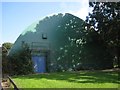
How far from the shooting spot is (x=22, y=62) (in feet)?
96.6

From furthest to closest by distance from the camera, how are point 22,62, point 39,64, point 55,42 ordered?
point 55,42 → point 39,64 → point 22,62

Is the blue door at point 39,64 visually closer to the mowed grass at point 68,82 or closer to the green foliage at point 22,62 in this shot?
the green foliage at point 22,62

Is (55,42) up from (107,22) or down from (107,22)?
down

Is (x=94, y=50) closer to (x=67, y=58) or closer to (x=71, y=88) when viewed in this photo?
(x=67, y=58)

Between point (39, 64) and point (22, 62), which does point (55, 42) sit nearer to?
point (39, 64)

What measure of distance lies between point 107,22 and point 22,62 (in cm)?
935

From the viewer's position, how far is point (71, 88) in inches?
538

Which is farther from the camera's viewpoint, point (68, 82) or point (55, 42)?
point (55, 42)

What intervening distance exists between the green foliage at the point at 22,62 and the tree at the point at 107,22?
7.35m

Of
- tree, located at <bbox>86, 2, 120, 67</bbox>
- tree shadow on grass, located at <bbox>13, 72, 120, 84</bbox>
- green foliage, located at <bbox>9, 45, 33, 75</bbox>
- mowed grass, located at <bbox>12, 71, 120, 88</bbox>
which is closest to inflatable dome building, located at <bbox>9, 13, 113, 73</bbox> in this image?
green foliage, located at <bbox>9, 45, 33, 75</bbox>

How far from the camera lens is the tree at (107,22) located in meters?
29.2

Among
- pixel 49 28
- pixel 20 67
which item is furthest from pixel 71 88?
pixel 49 28

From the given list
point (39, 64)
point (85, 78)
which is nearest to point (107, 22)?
point (39, 64)

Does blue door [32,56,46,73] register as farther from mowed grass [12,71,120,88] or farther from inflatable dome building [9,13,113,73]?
mowed grass [12,71,120,88]
